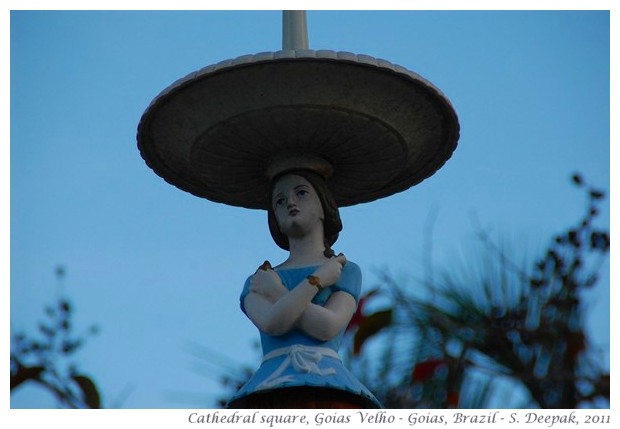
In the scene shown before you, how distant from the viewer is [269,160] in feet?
32.9

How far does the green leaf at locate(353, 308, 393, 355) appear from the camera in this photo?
32.6ft

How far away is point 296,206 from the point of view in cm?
974

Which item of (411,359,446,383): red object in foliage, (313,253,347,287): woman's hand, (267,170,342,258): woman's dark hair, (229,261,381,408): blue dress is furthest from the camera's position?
(267,170,342,258): woman's dark hair

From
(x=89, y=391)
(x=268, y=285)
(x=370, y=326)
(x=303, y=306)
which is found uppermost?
(x=370, y=326)

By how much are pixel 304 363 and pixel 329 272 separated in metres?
0.66

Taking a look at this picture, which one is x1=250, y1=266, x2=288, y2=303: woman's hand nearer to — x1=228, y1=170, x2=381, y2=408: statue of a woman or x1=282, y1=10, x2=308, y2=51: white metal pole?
x1=228, y1=170, x2=381, y2=408: statue of a woman

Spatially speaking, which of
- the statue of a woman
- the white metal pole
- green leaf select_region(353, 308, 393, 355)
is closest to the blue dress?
the statue of a woman

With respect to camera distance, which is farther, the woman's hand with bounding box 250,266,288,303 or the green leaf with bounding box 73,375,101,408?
the woman's hand with bounding box 250,266,288,303

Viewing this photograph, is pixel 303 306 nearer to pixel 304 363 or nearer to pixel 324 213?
pixel 304 363

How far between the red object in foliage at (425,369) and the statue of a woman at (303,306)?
17.6 inches

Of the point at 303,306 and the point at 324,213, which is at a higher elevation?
the point at 324,213

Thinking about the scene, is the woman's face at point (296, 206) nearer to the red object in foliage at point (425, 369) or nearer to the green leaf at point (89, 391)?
the red object in foliage at point (425, 369)

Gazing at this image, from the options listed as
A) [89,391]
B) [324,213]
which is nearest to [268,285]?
[324,213]

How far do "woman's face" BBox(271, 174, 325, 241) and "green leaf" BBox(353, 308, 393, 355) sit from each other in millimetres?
742
